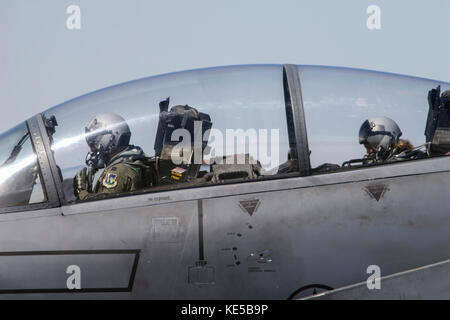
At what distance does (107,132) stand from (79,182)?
1.61 ft

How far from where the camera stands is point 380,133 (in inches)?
198

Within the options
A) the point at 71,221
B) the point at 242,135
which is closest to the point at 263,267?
the point at 242,135

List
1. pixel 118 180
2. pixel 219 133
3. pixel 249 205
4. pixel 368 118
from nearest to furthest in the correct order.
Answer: pixel 249 205 → pixel 118 180 → pixel 219 133 → pixel 368 118

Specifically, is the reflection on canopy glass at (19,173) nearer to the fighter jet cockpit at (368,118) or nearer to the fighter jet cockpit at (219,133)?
the fighter jet cockpit at (219,133)

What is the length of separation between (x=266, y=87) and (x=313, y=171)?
99cm

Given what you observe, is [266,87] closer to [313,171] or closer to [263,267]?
[313,171]

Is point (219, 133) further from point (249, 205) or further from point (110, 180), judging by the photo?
point (110, 180)

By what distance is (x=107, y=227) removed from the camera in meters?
4.60

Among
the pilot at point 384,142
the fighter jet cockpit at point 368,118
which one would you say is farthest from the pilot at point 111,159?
the pilot at point 384,142

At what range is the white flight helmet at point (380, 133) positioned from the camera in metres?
5.01

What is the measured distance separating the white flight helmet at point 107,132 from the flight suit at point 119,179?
0.38ft

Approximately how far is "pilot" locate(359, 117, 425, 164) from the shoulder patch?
2118 millimetres

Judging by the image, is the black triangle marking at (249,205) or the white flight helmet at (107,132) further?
the white flight helmet at (107,132)

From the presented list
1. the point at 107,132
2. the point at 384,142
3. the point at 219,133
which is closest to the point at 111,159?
the point at 107,132
